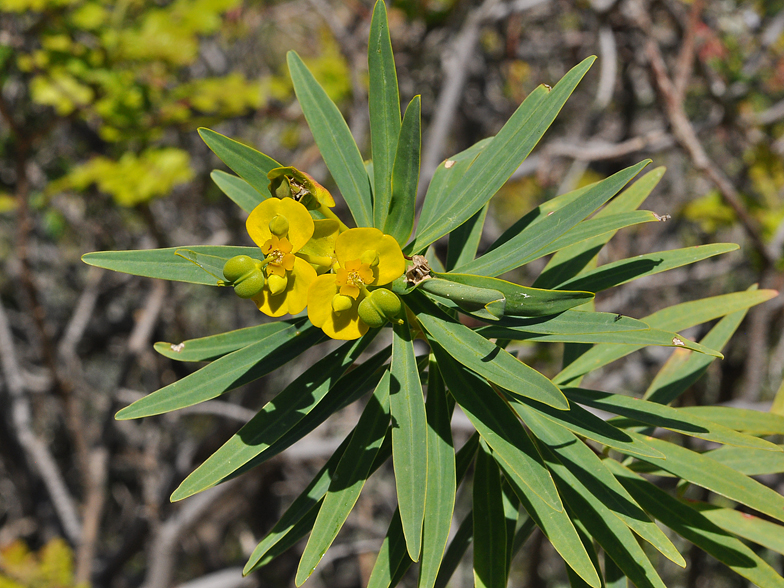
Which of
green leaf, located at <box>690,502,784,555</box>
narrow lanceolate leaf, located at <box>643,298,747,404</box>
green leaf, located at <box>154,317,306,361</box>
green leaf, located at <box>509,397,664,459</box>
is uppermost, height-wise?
green leaf, located at <box>154,317,306,361</box>

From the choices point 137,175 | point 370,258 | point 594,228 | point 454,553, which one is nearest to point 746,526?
point 454,553

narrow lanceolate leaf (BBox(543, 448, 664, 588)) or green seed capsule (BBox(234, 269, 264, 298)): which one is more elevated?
green seed capsule (BBox(234, 269, 264, 298))

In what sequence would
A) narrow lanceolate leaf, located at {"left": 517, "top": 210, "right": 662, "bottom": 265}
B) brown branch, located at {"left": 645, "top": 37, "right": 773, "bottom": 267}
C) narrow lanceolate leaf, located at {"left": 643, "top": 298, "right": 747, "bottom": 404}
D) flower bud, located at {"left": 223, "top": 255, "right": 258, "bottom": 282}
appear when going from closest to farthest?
flower bud, located at {"left": 223, "top": 255, "right": 258, "bottom": 282} < narrow lanceolate leaf, located at {"left": 517, "top": 210, "right": 662, "bottom": 265} < narrow lanceolate leaf, located at {"left": 643, "top": 298, "right": 747, "bottom": 404} < brown branch, located at {"left": 645, "top": 37, "right": 773, "bottom": 267}

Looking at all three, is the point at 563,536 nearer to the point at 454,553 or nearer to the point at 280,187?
the point at 454,553

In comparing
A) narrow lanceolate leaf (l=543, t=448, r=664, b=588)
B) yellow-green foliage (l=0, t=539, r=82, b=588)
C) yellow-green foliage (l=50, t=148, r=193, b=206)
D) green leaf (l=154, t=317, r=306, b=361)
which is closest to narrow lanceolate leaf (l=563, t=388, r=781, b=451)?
narrow lanceolate leaf (l=543, t=448, r=664, b=588)

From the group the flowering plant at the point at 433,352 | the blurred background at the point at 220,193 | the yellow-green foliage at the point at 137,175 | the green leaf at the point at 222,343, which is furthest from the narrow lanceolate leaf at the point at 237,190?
the yellow-green foliage at the point at 137,175

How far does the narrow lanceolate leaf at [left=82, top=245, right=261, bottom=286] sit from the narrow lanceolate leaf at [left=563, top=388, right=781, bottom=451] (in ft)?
2.19

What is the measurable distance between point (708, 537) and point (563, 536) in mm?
390

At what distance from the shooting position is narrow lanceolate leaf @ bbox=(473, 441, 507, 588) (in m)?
0.96

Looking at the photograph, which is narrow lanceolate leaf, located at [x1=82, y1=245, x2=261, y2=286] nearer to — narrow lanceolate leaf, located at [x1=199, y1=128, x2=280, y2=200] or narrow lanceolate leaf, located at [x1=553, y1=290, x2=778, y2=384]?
narrow lanceolate leaf, located at [x1=199, y1=128, x2=280, y2=200]

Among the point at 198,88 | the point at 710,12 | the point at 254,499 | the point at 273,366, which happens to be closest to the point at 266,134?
the point at 198,88

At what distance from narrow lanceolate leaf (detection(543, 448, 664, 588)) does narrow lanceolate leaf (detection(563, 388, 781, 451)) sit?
0.14 m

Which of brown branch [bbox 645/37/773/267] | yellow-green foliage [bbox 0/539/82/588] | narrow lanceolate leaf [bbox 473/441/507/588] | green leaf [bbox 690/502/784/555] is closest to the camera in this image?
narrow lanceolate leaf [bbox 473/441/507/588]

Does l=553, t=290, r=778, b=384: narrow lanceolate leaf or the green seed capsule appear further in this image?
l=553, t=290, r=778, b=384: narrow lanceolate leaf
